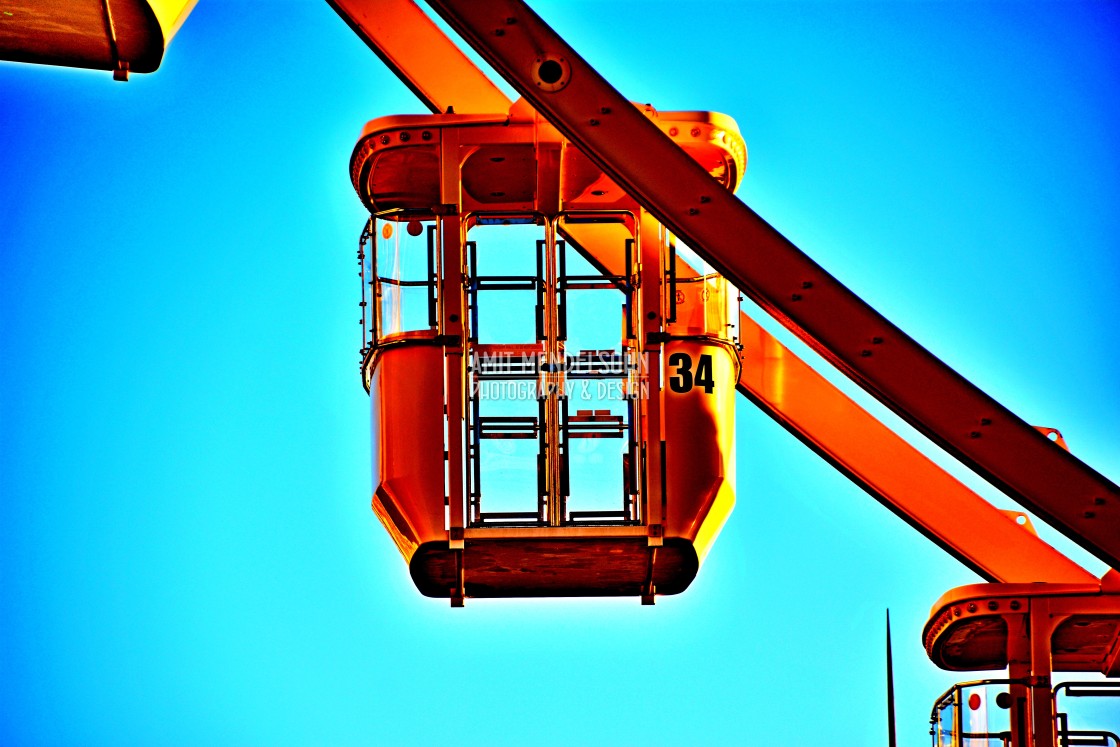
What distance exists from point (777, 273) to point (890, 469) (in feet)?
14.9

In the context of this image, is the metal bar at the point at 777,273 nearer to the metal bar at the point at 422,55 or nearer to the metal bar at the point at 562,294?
the metal bar at the point at 562,294

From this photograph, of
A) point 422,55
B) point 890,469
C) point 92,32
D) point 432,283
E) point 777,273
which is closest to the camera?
point 777,273

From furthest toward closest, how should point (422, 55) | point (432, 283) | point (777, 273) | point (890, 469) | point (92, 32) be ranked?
point (422, 55), point (890, 469), point (432, 283), point (92, 32), point (777, 273)

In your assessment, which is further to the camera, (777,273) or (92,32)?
(92,32)

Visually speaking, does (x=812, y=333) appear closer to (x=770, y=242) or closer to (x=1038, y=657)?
(x=770, y=242)

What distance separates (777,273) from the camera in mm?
13547

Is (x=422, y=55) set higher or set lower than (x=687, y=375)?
higher

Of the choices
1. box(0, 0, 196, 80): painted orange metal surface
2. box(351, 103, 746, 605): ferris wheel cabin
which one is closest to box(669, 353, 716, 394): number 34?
box(351, 103, 746, 605): ferris wheel cabin

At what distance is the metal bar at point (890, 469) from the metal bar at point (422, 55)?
3.36 meters

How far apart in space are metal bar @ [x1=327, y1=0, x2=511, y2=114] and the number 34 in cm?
459

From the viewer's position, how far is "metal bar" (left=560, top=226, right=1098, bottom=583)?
17.4m

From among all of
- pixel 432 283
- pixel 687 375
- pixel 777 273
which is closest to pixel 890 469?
pixel 687 375

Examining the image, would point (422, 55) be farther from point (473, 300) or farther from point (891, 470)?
point (891, 470)

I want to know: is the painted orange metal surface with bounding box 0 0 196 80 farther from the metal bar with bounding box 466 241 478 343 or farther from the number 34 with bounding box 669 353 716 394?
the number 34 with bounding box 669 353 716 394
